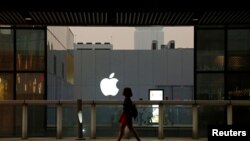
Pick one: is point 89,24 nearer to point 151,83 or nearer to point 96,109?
point 96,109

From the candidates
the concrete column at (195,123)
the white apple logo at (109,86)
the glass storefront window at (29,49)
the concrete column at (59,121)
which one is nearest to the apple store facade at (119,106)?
the glass storefront window at (29,49)

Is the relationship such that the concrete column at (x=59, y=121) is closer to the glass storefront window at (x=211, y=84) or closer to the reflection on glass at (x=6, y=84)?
the reflection on glass at (x=6, y=84)

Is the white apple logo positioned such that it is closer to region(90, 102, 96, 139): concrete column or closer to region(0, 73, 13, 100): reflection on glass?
region(0, 73, 13, 100): reflection on glass

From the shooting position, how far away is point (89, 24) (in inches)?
777

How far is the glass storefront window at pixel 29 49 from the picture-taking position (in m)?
21.1

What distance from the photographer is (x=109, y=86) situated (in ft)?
170

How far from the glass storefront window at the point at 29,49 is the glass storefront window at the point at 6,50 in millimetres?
233

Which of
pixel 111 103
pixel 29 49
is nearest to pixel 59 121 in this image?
pixel 111 103

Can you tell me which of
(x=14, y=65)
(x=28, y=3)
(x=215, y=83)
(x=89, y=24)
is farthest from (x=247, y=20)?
(x=14, y=65)

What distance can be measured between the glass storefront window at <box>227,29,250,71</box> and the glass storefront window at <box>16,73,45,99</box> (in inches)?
285

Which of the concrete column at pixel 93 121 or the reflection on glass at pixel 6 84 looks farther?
the reflection on glass at pixel 6 84

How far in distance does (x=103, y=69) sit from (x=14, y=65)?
37410 mm

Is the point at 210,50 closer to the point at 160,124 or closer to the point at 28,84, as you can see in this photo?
the point at 160,124

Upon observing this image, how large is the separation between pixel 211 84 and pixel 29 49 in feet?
23.2
